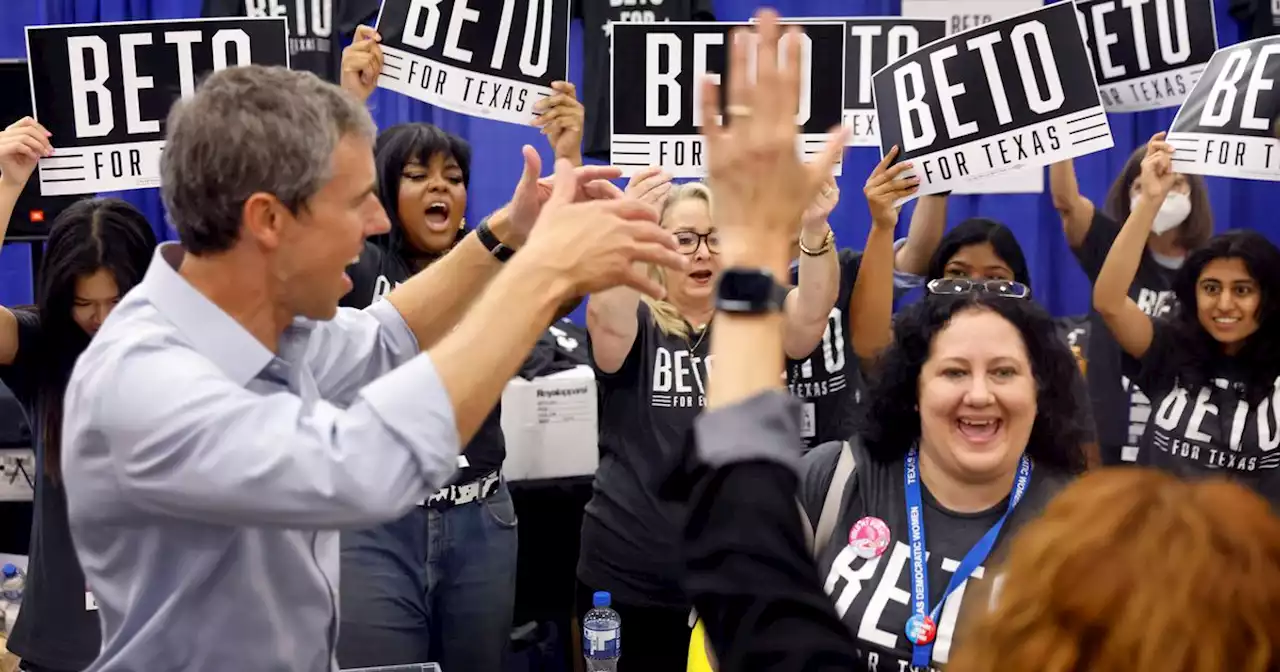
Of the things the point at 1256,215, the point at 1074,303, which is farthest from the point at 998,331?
the point at 1256,215

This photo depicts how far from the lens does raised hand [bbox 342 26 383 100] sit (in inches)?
126

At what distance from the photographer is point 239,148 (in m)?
1.35

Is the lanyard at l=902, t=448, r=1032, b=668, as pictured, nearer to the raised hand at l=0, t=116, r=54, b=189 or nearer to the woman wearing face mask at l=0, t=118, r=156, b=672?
the woman wearing face mask at l=0, t=118, r=156, b=672

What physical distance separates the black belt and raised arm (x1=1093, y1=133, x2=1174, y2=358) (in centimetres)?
179

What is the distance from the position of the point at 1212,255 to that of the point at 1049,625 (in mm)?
2841

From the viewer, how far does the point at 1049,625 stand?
1004 millimetres

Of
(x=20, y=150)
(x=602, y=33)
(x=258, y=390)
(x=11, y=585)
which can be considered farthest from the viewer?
(x=602, y=33)

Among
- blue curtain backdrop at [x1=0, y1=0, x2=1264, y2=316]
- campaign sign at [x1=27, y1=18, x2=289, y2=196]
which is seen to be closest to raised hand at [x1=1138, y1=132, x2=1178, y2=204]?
blue curtain backdrop at [x1=0, y1=0, x2=1264, y2=316]

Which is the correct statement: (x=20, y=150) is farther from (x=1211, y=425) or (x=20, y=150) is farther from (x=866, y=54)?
(x=1211, y=425)

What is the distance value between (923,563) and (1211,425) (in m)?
1.64

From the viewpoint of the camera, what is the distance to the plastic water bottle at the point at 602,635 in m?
3.16

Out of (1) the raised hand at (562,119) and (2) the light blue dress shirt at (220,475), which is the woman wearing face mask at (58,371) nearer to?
(1) the raised hand at (562,119)

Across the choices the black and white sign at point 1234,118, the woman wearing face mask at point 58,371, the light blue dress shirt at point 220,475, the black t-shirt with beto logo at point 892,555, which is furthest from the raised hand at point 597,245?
the black and white sign at point 1234,118

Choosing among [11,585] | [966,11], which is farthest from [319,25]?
[966,11]
